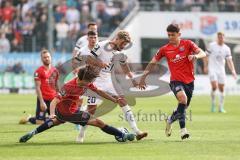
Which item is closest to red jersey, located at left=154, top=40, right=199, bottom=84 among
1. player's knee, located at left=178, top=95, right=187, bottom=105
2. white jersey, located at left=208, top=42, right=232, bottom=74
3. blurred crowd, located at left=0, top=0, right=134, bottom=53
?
player's knee, located at left=178, top=95, right=187, bottom=105

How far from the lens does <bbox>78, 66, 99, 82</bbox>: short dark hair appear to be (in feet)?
49.1

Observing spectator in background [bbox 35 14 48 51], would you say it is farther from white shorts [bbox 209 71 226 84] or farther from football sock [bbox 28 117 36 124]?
football sock [bbox 28 117 36 124]

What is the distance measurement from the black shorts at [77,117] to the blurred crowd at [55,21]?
25.2 m

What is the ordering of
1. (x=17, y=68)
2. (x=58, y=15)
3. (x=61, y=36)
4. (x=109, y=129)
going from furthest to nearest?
1. (x=58, y=15)
2. (x=61, y=36)
3. (x=17, y=68)
4. (x=109, y=129)

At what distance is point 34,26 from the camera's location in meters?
41.7

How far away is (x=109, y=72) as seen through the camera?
54.6 ft

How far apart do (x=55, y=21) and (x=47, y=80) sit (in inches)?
857

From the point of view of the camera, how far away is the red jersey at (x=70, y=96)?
1541cm

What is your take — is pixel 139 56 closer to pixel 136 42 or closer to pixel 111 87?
pixel 136 42

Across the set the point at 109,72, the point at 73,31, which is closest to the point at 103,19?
the point at 73,31

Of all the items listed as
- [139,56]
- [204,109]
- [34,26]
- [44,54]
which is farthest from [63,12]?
[44,54]

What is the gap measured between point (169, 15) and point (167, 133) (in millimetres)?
27165

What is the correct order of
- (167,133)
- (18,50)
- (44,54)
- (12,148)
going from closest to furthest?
(12,148) → (167,133) → (44,54) → (18,50)

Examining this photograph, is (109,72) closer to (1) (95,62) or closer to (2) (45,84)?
(1) (95,62)
